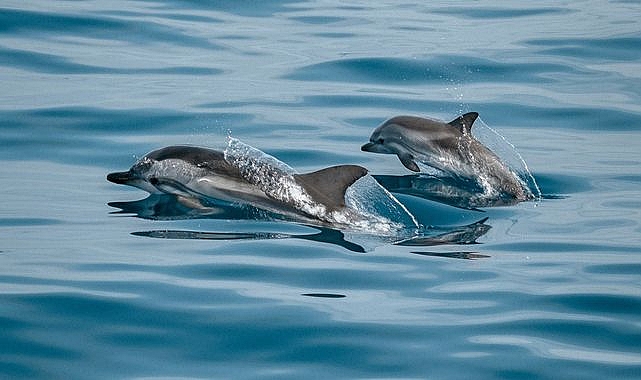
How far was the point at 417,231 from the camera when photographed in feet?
33.8

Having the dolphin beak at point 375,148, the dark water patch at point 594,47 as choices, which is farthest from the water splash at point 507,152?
the dark water patch at point 594,47

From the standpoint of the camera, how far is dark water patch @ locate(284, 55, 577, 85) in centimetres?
1736

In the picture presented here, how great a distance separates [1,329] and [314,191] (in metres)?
3.70

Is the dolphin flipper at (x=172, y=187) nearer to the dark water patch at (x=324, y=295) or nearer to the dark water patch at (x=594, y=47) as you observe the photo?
the dark water patch at (x=324, y=295)

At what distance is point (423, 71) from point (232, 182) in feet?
24.0

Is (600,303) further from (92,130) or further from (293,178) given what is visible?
(92,130)

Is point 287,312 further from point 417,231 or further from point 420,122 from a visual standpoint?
point 420,122

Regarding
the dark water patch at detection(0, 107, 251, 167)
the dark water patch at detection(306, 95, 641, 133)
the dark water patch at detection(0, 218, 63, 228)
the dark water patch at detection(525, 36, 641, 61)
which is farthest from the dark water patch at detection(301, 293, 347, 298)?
the dark water patch at detection(525, 36, 641, 61)

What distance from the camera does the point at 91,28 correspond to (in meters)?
19.6

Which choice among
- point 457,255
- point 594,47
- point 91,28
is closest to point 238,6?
point 91,28

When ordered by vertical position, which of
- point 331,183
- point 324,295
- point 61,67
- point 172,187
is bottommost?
point 324,295

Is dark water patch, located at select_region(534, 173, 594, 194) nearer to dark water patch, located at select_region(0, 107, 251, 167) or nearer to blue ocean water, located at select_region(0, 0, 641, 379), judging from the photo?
blue ocean water, located at select_region(0, 0, 641, 379)

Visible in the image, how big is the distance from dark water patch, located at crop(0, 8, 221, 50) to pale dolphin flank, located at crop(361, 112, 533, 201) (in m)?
6.42

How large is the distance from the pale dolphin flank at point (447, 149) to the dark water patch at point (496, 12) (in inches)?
368
